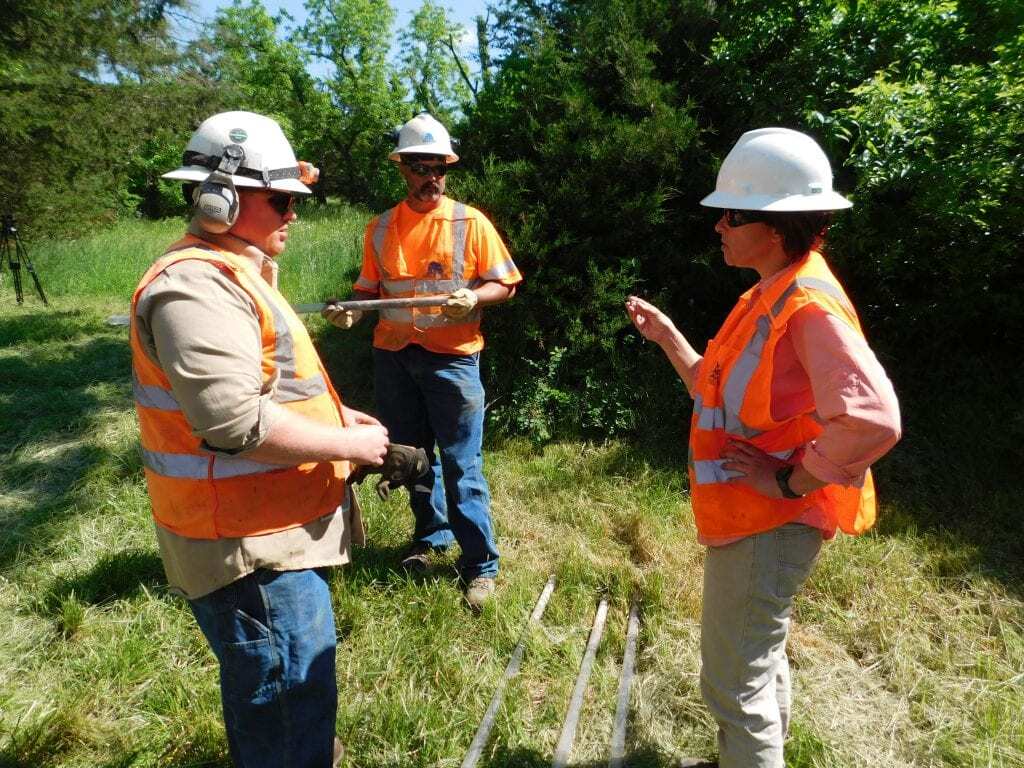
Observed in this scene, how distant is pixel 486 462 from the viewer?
5.19 metres

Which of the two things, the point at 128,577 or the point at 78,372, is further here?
the point at 78,372

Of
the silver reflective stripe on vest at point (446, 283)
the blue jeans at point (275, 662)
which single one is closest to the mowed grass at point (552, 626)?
the blue jeans at point (275, 662)

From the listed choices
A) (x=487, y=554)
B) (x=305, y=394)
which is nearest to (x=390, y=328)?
(x=487, y=554)

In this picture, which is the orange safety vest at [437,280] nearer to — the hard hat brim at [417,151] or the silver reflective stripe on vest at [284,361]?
the hard hat brim at [417,151]

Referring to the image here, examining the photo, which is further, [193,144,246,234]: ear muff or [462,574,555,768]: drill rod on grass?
[462,574,555,768]: drill rod on grass

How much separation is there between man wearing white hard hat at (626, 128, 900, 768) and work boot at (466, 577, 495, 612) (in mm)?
1526

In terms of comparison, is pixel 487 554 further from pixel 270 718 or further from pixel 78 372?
pixel 78 372

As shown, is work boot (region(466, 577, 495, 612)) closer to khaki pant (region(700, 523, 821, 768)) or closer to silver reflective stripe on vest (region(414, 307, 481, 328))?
silver reflective stripe on vest (region(414, 307, 481, 328))

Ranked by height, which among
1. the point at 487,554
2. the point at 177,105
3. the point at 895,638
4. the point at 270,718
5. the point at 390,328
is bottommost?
the point at 895,638

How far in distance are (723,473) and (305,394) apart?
4.08 ft

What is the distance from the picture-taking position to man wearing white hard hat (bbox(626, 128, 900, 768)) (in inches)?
69.8

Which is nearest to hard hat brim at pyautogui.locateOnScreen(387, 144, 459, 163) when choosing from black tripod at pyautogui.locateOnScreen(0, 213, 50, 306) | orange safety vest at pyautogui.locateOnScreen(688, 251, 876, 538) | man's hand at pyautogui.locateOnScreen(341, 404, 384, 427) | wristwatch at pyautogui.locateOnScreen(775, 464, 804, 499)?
man's hand at pyautogui.locateOnScreen(341, 404, 384, 427)

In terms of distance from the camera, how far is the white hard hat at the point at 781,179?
1.85 meters

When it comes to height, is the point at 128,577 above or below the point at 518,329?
below
